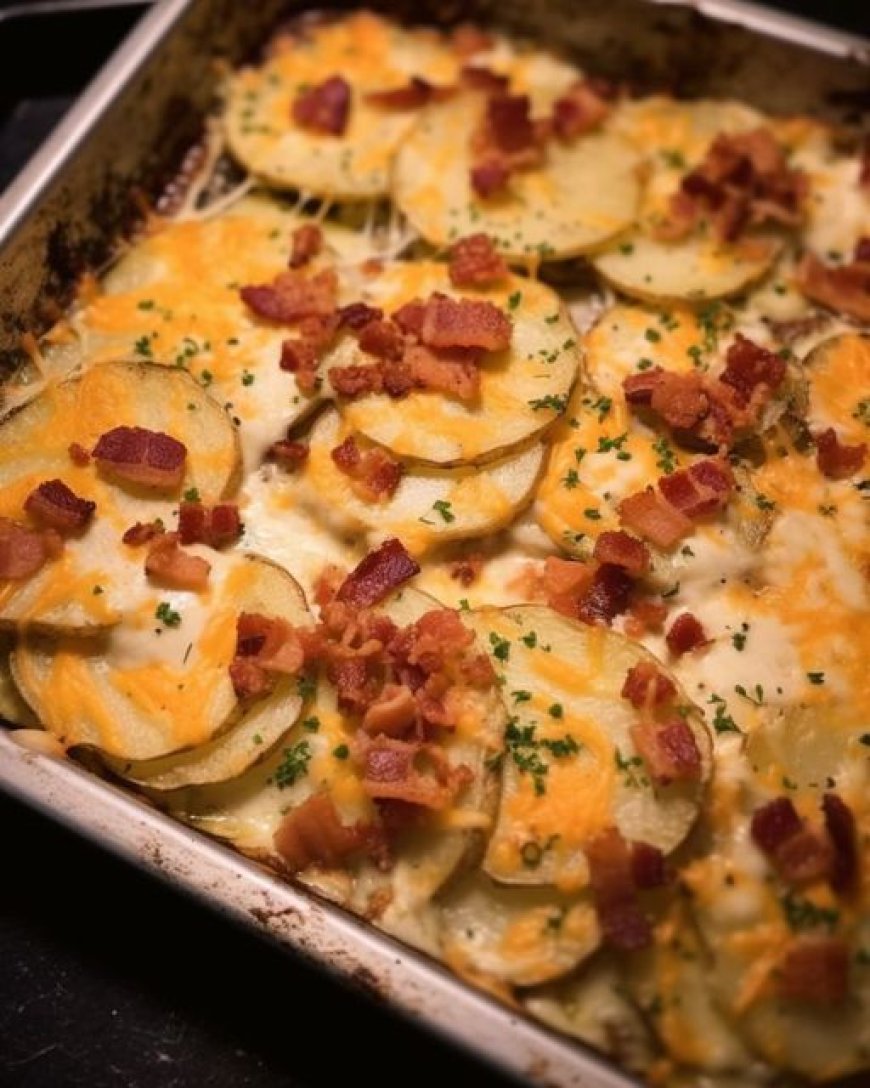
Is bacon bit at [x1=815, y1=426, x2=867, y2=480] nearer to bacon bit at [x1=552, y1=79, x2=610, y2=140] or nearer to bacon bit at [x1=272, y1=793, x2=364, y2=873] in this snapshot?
bacon bit at [x1=552, y1=79, x2=610, y2=140]

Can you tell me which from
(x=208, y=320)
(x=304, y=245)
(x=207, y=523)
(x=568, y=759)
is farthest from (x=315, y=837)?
(x=304, y=245)

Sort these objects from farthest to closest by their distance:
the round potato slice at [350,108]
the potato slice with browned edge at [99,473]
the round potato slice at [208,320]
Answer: the round potato slice at [350,108]
the round potato slice at [208,320]
the potato slice with browned edge at [99,473]

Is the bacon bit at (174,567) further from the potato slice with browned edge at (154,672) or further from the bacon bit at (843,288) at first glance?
the bacon bit at (843,288)

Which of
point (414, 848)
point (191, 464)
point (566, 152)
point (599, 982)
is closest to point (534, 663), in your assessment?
point (414, 848)

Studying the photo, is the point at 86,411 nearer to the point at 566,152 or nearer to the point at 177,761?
the point at 177,761

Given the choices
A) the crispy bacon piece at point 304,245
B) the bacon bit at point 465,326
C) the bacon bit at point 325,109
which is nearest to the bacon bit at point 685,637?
the bacon bit at point 465,326
